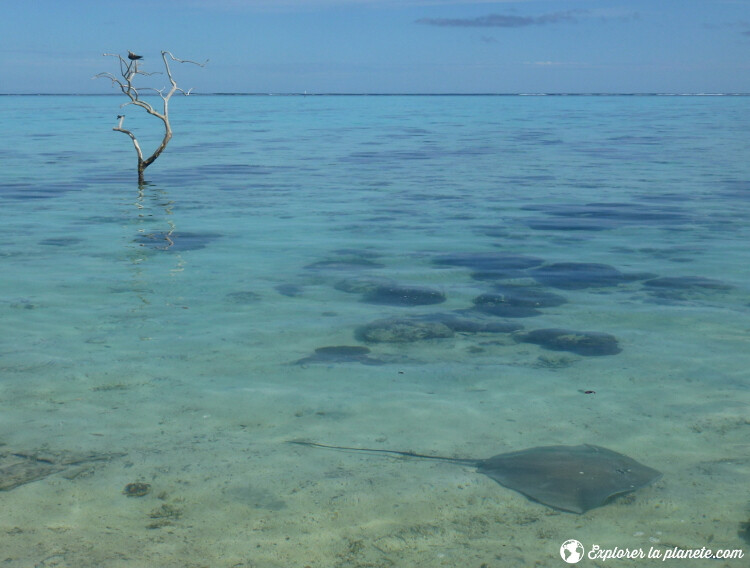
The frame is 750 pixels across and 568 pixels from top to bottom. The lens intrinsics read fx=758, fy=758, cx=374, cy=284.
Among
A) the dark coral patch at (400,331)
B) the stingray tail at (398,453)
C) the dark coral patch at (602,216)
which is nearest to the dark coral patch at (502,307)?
the dark coral patch at (400,331)

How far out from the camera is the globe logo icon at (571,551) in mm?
4445

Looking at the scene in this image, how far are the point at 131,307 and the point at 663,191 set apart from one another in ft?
48.9

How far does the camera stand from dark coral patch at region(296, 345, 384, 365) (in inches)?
302

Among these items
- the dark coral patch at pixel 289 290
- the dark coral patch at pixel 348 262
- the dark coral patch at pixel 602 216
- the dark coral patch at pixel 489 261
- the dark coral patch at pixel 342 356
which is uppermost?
the dark coral patch at pixel 602 216

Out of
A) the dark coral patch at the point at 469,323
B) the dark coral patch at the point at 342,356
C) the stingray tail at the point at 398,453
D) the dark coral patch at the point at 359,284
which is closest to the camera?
the stingray tail at the point at 398,453

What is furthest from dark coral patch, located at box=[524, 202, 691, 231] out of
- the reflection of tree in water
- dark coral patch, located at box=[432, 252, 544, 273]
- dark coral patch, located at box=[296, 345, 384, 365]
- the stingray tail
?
the stingray tail

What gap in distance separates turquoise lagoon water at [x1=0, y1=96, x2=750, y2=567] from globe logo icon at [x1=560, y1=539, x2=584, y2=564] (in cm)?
7

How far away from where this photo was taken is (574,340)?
8211 mm

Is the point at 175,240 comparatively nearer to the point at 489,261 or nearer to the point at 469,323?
the point at 489,261

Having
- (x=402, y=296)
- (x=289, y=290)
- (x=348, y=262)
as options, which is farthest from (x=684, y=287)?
(x=289, y=290)

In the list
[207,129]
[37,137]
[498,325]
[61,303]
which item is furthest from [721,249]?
[207,129]

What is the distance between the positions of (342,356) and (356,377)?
595 millimetres

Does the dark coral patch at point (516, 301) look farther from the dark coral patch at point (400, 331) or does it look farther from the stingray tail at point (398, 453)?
the stingray tail at point (398, 453)

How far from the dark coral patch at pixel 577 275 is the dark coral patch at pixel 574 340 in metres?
2.09
